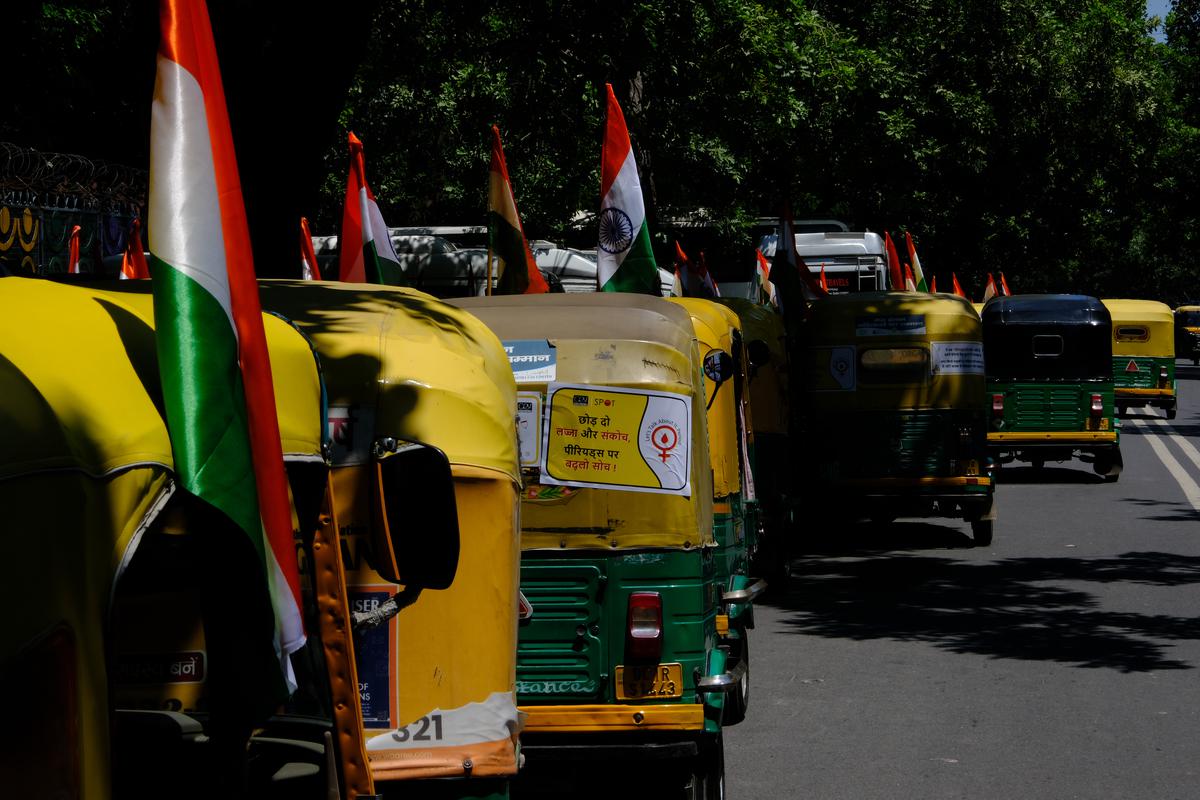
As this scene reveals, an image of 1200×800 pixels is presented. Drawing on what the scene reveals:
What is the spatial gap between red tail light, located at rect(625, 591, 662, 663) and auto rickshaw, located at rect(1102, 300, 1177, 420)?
2827cm

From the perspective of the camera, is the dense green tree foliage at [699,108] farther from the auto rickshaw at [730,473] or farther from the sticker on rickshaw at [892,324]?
the sticker on rickshaw at [892,324]

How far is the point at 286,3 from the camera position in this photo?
8.87m

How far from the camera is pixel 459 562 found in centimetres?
445

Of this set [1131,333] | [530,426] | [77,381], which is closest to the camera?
[77,381]

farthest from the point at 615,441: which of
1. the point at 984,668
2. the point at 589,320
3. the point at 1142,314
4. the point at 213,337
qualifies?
the point at 1142,314

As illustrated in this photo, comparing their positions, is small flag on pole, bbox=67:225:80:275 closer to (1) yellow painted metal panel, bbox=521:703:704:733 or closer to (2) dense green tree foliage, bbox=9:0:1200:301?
(2) dense green tree foliage, bbox=9:0:1200:301

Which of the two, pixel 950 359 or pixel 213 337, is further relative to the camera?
pixel 950 359

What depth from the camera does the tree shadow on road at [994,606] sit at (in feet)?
36.1

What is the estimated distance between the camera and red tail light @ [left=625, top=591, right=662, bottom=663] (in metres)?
6.91

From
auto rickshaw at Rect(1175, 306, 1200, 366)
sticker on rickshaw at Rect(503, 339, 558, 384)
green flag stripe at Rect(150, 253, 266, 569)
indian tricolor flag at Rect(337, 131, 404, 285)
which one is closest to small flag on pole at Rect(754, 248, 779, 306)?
indian tricolor flag at Rect(337, 131, 404, 285)

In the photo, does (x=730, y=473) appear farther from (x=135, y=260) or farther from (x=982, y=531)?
(x=982, y=531)

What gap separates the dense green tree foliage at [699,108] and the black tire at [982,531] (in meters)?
5.93

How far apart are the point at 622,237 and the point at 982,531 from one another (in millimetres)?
6164

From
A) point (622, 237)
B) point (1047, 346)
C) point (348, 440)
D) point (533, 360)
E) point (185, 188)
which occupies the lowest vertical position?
point (1047, 346)
